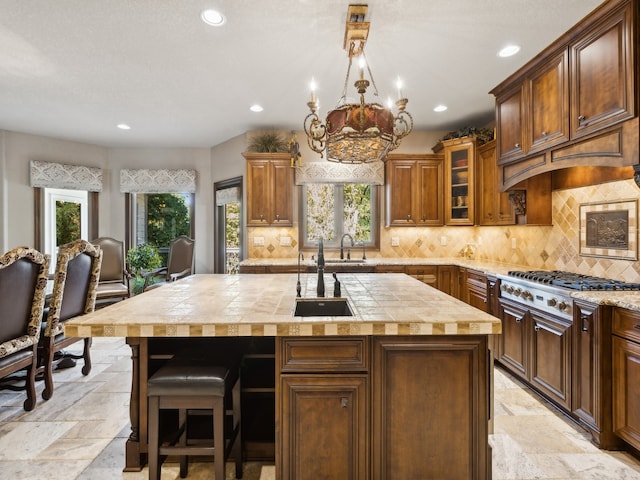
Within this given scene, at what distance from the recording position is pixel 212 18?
229cm

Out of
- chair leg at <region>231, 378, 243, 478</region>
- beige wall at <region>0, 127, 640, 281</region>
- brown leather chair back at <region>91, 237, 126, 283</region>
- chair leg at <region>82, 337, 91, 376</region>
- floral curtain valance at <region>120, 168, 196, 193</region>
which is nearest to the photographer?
chair leg at <region>231, 378, 243, 478</region>

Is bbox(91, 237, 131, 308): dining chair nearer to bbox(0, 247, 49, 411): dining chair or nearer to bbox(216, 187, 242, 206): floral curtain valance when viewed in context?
bbox(216, 187, 242, 206): floral curtain valance

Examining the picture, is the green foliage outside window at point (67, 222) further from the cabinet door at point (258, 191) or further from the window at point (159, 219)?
the cabinet door at point (258, 191)

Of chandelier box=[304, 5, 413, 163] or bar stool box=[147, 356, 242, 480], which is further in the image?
chandelier box=[304, 5, 413, 163]

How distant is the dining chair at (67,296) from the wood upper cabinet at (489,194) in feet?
13.3

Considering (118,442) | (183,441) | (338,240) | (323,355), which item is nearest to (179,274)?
(338,240)

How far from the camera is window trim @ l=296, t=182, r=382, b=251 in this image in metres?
4.86

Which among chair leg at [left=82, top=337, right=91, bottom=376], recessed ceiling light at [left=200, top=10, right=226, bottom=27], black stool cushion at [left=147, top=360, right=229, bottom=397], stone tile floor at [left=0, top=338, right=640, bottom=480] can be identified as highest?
recessed ceiling light at [left=200, top=10, right=226, bottom=27]

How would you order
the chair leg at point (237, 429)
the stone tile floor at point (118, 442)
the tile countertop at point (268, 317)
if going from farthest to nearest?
the stone tile floor at point (118, 442), the chair leg at point (237, 429), the tile countertop at point (268, 317)

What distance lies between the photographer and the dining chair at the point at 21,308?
2234mm

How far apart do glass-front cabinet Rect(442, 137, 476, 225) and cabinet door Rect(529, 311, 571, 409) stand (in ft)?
6.21

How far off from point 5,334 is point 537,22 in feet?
14.0

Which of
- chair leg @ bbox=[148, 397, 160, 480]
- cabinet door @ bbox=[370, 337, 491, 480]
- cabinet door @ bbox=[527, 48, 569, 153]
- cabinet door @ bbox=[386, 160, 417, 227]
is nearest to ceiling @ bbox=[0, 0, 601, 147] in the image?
cabinet door @ bbox=[527, 48, 569, 153]

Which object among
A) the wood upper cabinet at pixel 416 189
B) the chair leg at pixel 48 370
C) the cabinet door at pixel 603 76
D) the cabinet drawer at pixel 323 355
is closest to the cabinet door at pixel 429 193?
the wood upper cabinet at pixel 416 189
